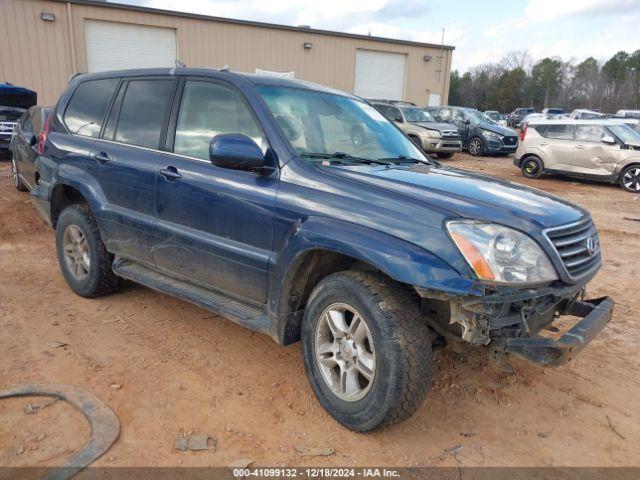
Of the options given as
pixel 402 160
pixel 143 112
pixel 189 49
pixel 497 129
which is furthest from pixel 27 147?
pixel 497 129

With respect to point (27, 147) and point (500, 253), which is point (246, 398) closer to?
point (500, 253)

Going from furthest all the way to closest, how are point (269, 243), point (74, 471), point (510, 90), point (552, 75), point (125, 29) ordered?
point (552, 75), point (510, 90), point (125, 29), point (269, 243), point (74, 471)

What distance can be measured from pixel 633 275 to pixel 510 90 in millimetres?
67624

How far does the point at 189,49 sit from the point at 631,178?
16.5 meters

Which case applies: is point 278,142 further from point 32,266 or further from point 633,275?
point 633,275

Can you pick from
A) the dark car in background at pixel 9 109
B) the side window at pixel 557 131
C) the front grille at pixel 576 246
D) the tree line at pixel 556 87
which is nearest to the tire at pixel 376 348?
the front grille at pixel 576 246

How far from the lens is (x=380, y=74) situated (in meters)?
25.8

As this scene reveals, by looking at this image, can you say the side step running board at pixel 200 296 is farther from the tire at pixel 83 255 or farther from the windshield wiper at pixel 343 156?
the windshield wiper at pixel 343 156

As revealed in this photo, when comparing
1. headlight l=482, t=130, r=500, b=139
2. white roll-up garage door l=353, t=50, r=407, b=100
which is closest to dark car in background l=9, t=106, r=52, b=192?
headlight l=482, t=130, r=500, b=139

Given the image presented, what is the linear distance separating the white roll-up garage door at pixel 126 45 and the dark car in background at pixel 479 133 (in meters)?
10.9

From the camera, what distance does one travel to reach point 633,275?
593cm

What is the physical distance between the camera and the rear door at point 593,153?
12.8m

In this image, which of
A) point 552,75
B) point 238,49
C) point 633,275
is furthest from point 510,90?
point 633,275

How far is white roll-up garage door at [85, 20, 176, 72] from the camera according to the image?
19.4 meters
